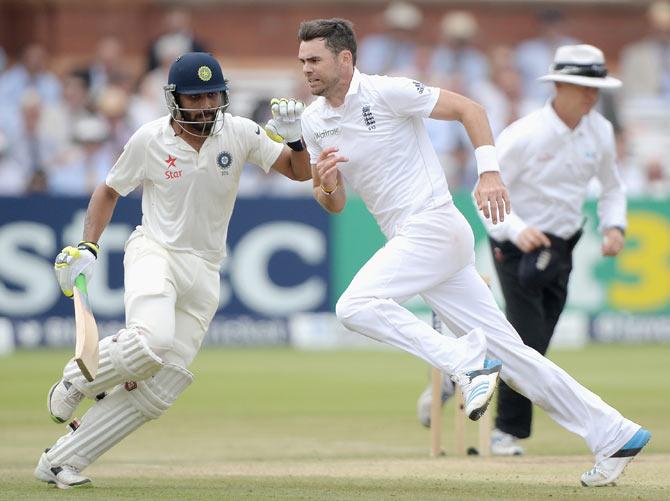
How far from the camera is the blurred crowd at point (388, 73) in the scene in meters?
16.4

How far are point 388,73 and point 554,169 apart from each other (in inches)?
393

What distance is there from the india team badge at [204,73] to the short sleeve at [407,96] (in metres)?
0.79

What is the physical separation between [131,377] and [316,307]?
8745 mm

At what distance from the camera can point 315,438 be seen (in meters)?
9.32

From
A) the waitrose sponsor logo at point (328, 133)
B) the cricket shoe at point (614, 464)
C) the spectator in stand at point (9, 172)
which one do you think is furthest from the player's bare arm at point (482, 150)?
the spectator in stand at point (9, 172)

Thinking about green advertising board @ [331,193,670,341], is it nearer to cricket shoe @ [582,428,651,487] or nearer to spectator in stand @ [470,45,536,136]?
spectator in stand @ [470,45,536,136]

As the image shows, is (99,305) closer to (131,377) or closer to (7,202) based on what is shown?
(7,202)

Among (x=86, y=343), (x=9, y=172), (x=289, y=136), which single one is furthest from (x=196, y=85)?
(x=9, y=172)

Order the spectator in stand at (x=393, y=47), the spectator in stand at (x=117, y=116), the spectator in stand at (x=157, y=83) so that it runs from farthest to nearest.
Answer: the spectator in stand at (x=393, y=47) < the spectator in stand at (x=157, y=83) < the spectator in stand at (x=117, y=116)

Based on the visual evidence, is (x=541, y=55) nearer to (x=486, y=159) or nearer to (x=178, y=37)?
(x=178, y=37)

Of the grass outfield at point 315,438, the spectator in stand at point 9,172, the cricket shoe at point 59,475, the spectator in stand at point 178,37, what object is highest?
the spectator in stand at point 178,37

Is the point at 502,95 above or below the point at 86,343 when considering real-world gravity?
above

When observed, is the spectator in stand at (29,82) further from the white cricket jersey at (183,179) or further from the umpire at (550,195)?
the white cricket jersey at (183,179)

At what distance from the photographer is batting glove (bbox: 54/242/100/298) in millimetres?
6793
